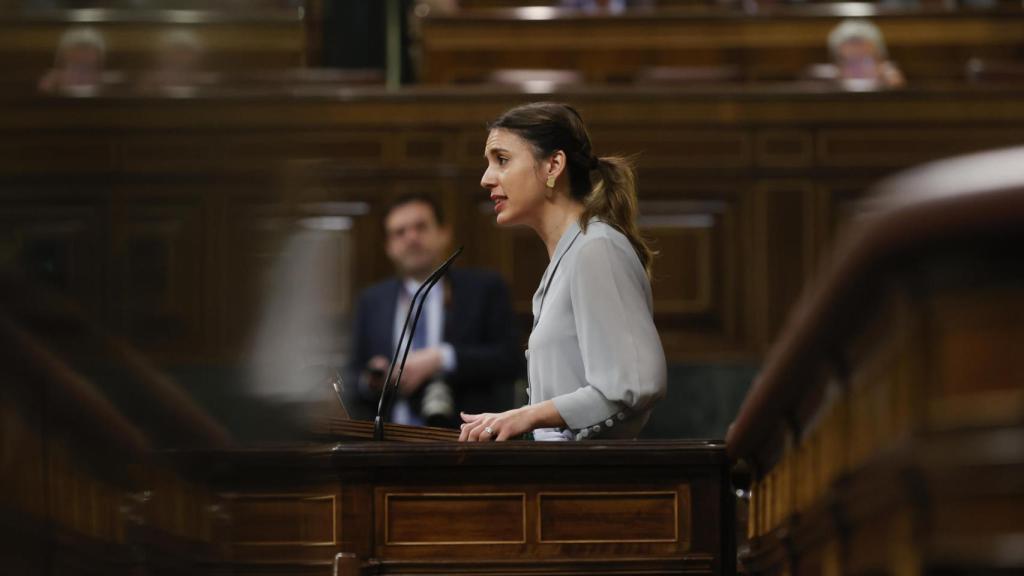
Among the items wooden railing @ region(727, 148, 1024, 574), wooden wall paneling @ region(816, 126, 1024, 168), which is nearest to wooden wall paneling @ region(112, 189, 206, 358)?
wooden railing @ region(727, 148, 1024, 574)

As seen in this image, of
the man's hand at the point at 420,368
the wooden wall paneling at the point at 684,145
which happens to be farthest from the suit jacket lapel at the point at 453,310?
the wooden wall paneling at the point at 684,145

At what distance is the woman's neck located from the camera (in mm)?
2541

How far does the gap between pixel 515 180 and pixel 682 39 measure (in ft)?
12.2

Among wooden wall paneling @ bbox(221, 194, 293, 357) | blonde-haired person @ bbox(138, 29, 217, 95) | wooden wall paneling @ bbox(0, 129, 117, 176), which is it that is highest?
blonde-haired person @ bbox(138, 29, 217, 95)

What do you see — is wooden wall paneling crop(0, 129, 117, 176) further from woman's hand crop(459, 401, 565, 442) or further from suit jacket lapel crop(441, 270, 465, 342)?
suit jacket lapel crop(441, 270, 465, 342)

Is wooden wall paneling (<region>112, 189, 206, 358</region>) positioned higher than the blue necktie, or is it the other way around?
wooden wall paneling (<region>112, 189, 206, 358</region>)

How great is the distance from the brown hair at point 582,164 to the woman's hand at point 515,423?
36cm

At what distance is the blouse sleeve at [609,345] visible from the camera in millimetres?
2322

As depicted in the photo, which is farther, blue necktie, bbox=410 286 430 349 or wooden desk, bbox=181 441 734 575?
blue necktie, bbox=410 286 430 349

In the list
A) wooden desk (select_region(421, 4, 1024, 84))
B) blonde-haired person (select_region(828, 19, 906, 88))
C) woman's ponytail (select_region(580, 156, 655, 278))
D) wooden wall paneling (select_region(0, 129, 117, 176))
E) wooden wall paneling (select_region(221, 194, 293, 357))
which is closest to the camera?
wooden wall paneling (select_region(0, 129, 117, 176))

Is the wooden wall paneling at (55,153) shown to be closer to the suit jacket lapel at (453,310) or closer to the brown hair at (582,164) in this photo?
the brown hair at (582,164)

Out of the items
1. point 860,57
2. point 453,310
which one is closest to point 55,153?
point 453,310

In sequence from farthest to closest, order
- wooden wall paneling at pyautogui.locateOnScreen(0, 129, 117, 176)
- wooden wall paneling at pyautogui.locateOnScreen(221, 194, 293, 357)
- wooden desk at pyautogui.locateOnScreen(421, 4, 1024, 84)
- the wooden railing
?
wooden desk at pyautogui.locateOnScreen(421, 4, 1024, 84) < the wooden railing < wooden wall paneling at pyautogui.locateOnScreen(221, 194, 293, 357) < wooden wall paneling at pyautogui.locateOnScreen(0, 129, 117, 176)

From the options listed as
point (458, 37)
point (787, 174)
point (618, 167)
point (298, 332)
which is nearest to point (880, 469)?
point (298, 332)
